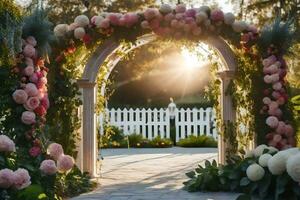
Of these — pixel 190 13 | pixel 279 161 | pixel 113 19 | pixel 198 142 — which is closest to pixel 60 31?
pixel 113 19

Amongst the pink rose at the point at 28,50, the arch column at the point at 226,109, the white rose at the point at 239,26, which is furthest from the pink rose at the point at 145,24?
the pink rose at the point at 28,50

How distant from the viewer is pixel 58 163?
18.7 feet

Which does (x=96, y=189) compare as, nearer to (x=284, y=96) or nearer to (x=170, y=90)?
(x=284, y=96)

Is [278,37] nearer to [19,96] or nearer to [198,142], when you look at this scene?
[19,96]

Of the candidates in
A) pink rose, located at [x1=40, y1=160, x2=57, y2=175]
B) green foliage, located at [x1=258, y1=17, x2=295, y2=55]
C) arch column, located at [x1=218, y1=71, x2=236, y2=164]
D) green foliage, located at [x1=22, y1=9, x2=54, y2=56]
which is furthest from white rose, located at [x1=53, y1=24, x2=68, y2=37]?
green foliage, located at [x1=258, y1=17, x2=295, y2=55]

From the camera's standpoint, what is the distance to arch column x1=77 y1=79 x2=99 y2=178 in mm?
7941

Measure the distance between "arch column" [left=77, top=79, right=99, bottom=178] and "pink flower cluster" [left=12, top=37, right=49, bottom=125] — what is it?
51.0 inches

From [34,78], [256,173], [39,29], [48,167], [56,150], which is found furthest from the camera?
[39,29]

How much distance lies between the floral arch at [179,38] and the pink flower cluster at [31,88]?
36.6 inches

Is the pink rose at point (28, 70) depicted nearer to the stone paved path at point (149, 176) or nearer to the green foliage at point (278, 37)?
the stone paved path at point (149, 176)

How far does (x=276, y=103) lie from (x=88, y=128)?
110 inches

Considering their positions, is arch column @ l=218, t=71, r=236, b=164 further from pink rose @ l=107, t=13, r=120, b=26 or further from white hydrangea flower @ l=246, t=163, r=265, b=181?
white hydrangea flower @ l=246, t=163, r=265, b=181

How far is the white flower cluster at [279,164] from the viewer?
471 cm

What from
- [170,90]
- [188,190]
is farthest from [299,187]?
[170,90]
